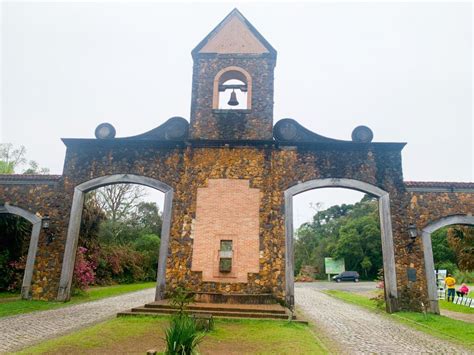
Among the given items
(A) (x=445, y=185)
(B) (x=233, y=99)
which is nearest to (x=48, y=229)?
(B) (x=233, y=99)

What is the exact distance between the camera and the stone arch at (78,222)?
1072 centimetres

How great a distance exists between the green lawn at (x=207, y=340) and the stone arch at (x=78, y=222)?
3177 mm

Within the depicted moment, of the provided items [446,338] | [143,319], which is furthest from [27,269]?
[446,338]

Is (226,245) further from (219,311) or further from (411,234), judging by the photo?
(411,234)

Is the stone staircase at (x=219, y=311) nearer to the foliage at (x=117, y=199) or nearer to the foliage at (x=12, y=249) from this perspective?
the foliage at (x=12, y=249)

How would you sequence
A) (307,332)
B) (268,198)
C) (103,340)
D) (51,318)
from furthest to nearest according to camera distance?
(268,198)
(51,318)
(307,332)
(103,340)

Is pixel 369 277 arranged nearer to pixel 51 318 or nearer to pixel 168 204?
pixel 168 204

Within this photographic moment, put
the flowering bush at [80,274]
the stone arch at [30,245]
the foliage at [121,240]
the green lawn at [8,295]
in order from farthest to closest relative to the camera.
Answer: the foliage at [121,240] → the flowering bush at [80,274] → the green lawn at [8,295] → the stone arch at [30,245]

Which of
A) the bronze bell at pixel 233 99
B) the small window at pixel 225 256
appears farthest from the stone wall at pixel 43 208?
the bronze bell at pixel 233 99

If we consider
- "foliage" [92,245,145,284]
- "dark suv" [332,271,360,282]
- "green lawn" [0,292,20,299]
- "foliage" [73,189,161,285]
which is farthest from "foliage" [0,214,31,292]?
"dark suv" [332,271,360,282]

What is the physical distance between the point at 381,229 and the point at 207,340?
7276mm

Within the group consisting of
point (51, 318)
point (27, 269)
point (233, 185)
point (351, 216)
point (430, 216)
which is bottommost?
point (51, 318)

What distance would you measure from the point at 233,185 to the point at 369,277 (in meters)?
28.5

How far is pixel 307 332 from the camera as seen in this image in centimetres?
685
